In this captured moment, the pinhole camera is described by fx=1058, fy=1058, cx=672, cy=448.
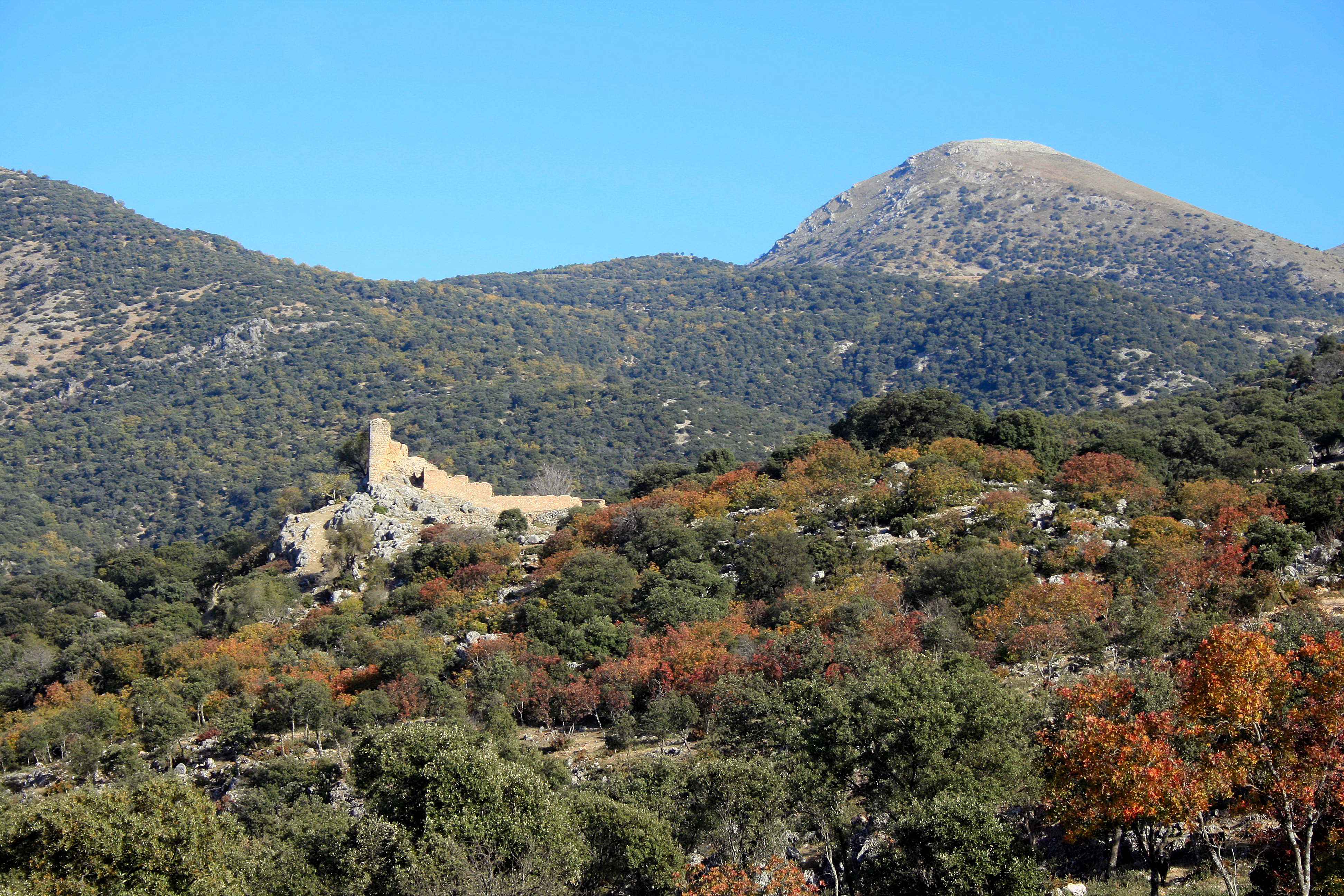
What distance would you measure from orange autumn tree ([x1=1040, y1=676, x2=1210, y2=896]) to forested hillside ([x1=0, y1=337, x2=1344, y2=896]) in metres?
0.07

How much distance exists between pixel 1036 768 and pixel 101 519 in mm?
86931

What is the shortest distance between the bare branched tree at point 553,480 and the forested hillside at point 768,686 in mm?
19901

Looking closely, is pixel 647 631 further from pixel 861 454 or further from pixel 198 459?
pixel 198 459

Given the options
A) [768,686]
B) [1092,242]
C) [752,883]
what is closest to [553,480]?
[768,686]

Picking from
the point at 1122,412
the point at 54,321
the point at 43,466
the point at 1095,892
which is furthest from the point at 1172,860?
the point at 54,321

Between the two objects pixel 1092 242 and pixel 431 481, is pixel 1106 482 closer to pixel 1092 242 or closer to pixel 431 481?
pixel 431 481

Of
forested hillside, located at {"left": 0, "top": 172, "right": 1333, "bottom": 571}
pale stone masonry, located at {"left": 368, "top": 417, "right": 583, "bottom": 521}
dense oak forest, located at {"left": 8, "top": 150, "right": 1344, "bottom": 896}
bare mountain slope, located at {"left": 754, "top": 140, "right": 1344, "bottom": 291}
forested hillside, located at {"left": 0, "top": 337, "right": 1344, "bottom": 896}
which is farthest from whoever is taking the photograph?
bare mountain slope, located at {"left": 754, "top": 140, "right": 1344, "bottom": 291}

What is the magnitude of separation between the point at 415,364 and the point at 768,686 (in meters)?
96.5

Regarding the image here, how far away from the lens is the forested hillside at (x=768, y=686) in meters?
15.9

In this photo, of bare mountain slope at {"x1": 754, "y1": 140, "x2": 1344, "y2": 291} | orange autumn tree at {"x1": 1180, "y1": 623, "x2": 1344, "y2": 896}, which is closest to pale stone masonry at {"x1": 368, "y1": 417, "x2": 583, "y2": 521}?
orange autumn tree at {"x1": 1180, "y1": 623, "x2": 1344, "y2": 896}

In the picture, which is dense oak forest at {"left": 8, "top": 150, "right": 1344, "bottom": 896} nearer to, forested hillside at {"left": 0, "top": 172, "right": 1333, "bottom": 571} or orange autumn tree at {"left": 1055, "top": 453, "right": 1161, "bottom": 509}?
orange autumn tree at {"left": 1055, "top": 453, "right": 1161, "bottom": 509}

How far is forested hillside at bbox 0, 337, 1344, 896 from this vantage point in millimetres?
15945

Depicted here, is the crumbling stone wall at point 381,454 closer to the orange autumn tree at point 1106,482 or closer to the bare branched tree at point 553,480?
the bare branched tree at point 553,480

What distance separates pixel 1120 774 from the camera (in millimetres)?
13336
